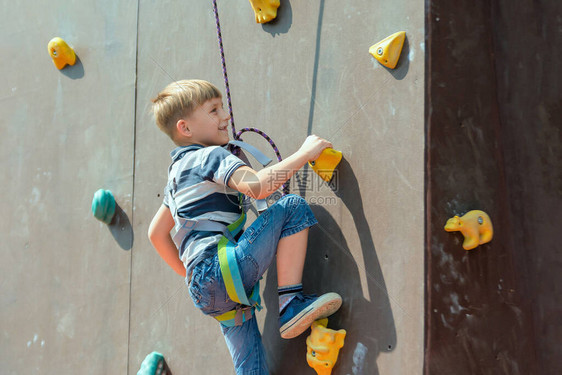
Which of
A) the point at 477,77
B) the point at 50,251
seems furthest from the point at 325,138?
the point at 50,251

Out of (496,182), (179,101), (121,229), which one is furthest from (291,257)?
(121,229)

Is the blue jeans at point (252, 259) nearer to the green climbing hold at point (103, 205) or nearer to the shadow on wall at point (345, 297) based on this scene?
the shadow on wall at point (345, 297)

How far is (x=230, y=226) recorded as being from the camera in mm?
2160

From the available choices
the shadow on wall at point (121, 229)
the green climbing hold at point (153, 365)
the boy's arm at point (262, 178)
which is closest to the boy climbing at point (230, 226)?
the boy's arm at point (262, 178)

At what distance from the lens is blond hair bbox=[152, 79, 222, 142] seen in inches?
87.2

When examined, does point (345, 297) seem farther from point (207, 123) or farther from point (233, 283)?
point (207, 123)

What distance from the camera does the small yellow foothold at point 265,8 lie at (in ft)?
8.34

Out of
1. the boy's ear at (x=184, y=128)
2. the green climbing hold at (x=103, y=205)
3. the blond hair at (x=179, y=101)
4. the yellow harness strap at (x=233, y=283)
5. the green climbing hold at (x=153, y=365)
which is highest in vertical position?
the blond hair at (x=179, y=101)

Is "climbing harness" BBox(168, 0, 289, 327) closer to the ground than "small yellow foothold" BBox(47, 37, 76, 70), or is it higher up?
closer to the ground

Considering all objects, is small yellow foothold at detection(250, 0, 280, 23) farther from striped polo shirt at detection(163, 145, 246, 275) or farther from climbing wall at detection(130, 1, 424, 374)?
striped polo shirt at detection(163, 145, 246, 275)

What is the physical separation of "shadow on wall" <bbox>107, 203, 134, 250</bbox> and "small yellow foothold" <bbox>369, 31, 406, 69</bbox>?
1439 millimetres

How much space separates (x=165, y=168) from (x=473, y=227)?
1.38m

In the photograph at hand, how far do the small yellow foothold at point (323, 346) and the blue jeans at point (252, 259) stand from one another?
0.20m

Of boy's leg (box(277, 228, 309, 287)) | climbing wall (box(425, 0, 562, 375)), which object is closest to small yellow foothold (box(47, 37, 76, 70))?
boy's leg (box(277, 228, 309, 287))
